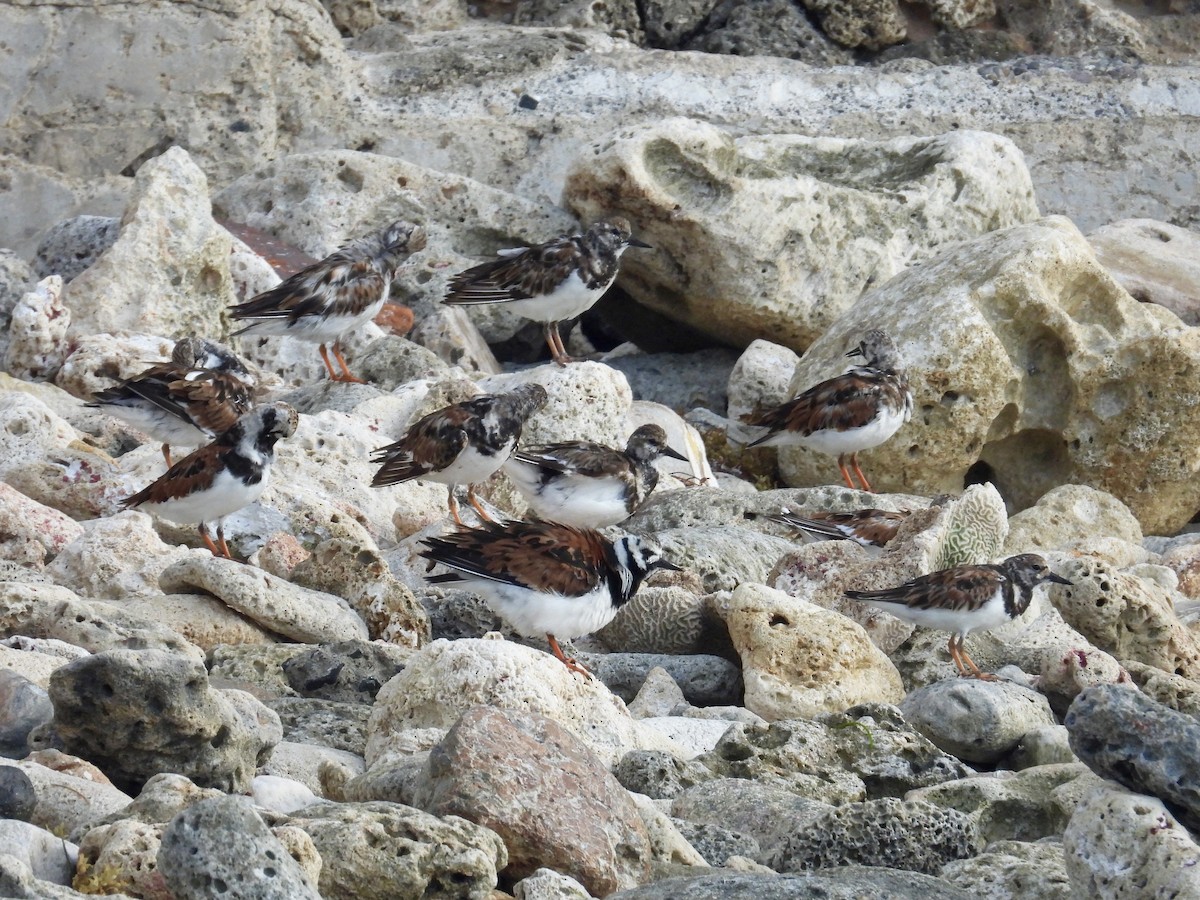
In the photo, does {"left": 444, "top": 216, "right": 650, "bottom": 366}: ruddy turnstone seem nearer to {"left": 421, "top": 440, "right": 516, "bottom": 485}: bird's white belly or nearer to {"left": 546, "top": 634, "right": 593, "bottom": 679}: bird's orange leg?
{"left": 421, "top": 440, "right": 516, "bottom": 485}: bird's white belly

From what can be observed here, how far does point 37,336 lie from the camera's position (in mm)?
12523

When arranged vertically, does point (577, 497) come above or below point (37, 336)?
above

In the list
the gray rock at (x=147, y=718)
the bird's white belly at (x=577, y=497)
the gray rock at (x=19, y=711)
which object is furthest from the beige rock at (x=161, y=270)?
the gray rock at (x=147, y=718)

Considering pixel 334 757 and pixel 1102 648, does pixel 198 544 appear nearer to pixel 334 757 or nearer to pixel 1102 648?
pixel 334 757

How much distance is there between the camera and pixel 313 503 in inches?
393

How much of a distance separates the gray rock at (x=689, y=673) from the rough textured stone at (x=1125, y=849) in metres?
3.62

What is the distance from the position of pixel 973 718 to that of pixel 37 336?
744cm

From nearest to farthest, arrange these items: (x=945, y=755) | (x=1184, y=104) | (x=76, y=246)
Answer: (x=945, y=755), (x=76, y=246), (x=1184, y=104)

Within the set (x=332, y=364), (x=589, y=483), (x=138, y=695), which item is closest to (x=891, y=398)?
(x=589, y=483)

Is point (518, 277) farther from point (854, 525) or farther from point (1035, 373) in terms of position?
point (1035, 373)

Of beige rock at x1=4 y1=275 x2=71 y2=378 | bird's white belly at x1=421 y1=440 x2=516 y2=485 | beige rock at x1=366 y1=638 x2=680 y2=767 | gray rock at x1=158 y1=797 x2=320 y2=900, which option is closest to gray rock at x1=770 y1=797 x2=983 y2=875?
beige rock at x1=366 y1=638 x2=680 y2=767

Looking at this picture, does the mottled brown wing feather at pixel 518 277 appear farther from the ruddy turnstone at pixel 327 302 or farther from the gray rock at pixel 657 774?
the gray rock at pixel 657 774

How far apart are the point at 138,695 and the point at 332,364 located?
23.2 ft

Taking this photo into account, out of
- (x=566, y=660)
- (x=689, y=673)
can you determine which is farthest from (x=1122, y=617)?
(x=566, y=660)
